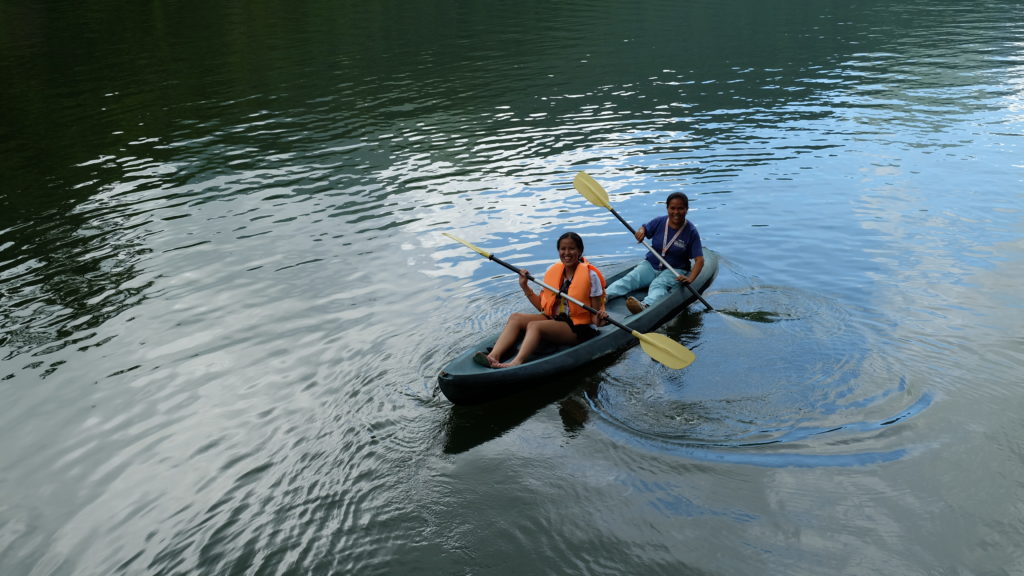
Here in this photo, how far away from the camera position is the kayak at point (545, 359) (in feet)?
25.8

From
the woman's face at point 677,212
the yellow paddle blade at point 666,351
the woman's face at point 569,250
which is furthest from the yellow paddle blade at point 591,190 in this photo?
the yellow paddle blade at point 666,351

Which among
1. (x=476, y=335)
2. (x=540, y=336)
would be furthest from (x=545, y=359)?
(x=476, y=335)

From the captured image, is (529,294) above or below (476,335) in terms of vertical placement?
above

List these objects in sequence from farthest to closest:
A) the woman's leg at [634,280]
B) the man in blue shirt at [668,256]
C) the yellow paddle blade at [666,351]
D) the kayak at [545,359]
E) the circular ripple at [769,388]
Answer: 1. the woman's leg at [634,280]
2. the man in blue shirt at [668,256]
3. the yellow paddle blade at [666,351]
4. the kayak at [545,359]
5. the circular ripple at [769,388]

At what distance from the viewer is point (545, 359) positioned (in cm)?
838

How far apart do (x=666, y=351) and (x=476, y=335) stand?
2353mm

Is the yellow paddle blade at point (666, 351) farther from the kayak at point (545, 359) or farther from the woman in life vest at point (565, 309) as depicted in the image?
the woman in life vest at point (565, 309)

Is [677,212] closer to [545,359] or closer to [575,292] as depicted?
[575,292]

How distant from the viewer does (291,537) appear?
6359mm

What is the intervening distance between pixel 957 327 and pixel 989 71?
72.0 ft

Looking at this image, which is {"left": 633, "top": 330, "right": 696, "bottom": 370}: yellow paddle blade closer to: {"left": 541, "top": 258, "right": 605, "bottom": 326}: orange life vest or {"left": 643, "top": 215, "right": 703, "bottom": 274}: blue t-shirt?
{"left": 541, "top": 258, "right": 605, "bottom": 326}: orange life vest

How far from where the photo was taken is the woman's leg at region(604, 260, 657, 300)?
10820mm

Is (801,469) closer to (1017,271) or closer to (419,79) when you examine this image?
(1017,271)

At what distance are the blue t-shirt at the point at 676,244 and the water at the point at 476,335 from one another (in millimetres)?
719
